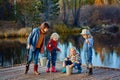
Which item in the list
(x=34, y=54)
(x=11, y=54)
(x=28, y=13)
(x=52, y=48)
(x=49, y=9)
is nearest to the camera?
(x=34, y=54)

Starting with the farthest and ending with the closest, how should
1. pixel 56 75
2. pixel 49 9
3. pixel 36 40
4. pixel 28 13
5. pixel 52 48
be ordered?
pixel 49 9
pixel 28 13
pixel 52 48
pixel 36 40
pixel 56 75

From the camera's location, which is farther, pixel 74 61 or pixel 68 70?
pixel 74 61

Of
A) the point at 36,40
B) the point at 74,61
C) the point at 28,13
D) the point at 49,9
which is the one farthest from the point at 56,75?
the point at 49,9

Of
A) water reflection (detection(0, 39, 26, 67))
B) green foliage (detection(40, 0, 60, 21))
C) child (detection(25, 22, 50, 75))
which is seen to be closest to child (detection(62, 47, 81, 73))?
child (detection(25, 22, 50, 75))

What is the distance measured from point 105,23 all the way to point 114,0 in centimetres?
507

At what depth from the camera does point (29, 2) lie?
32188 millimetres

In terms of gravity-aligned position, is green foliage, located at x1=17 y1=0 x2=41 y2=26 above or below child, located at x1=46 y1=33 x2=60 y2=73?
above

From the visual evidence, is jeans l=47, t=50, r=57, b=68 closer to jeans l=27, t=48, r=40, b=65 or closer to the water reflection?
jeans l=27, t=48, r=40, b=65

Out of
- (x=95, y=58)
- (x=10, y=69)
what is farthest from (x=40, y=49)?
(x=95, y=58)

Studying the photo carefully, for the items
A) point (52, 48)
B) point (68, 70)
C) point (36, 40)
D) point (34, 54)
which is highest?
point (36, 40)

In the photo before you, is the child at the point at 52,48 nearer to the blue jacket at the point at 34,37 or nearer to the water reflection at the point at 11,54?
the blue jacket at the point at 34,37

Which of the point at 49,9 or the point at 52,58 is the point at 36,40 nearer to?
the point at 52,58

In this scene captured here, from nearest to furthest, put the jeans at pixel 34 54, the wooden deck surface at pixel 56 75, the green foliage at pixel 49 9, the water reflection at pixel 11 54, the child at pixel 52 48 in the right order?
the wooden deck surface at pixel 56 75 < the jeans at pixel 34 54 < the child at pixel 52 48 < the water reflection at pixel 11 54 < the green foliage at pixel 49 9

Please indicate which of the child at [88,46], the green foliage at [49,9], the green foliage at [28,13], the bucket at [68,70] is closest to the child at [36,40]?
the bucket at [68,70]
